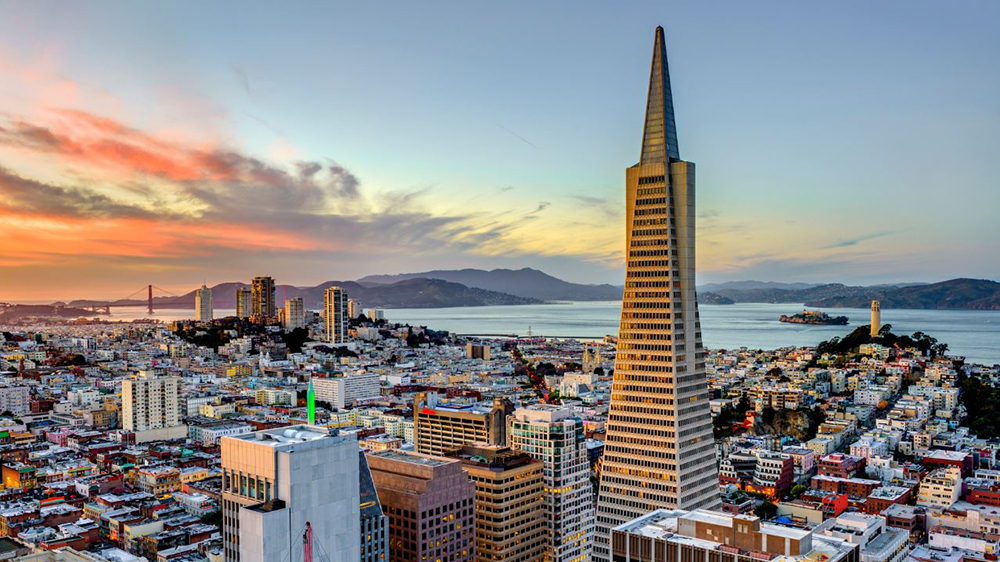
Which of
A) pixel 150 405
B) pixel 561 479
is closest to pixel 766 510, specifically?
pixel 561 479

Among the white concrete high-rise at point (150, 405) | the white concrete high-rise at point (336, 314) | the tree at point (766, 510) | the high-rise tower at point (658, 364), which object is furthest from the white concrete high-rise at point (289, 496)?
the white concrete high-rise at point (336, 314)

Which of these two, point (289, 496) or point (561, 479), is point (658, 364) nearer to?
point (561, 479)

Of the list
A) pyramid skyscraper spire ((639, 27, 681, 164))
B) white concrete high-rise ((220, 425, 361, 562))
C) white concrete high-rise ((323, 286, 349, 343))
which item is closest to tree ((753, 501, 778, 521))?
pyramid skyscraper spire ((639, 27, 681, 164))

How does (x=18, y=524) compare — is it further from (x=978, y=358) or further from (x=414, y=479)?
(x=978, y=358)

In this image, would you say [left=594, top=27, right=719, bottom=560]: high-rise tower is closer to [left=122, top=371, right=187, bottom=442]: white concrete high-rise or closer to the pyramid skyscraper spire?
the pyramid skyscraper spire

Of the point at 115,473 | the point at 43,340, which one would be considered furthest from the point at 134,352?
the point at 115,473

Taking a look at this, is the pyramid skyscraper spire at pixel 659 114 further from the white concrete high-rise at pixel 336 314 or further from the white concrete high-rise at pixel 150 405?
the white concrete high-rise at pixel 336 314
